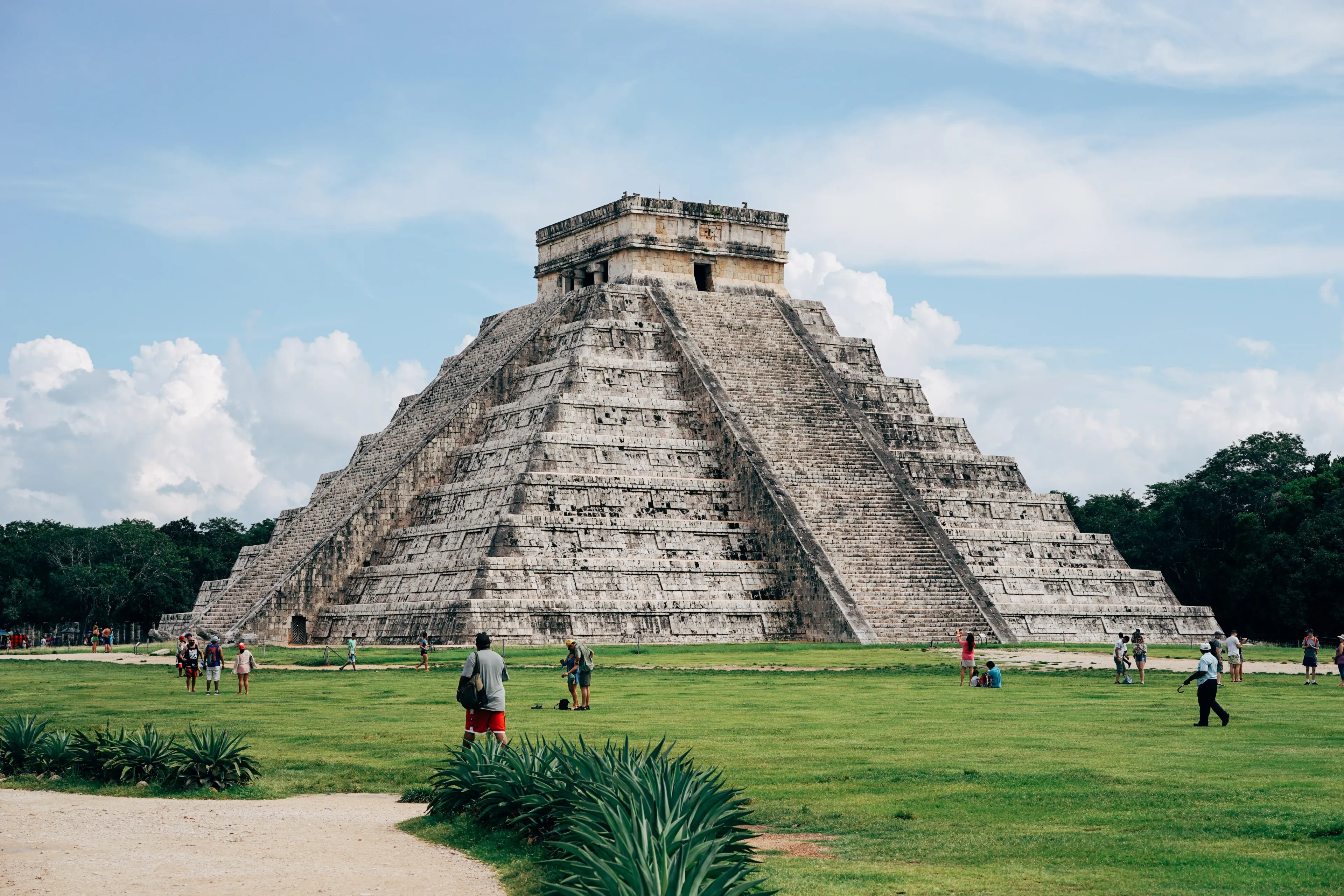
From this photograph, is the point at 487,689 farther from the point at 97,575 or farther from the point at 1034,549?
the point at 97,575

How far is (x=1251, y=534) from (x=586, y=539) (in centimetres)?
2901

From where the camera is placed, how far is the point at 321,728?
61.0 ft

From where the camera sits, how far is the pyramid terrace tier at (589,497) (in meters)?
38.3

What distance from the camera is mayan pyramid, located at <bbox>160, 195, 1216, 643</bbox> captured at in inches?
1473

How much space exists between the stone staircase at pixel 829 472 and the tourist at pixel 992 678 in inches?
449

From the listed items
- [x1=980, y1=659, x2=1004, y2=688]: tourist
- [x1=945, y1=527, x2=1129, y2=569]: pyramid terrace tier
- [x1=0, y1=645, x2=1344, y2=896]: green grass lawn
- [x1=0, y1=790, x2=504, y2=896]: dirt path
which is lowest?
[x1=0, y1=790, x2=504, y2=896]: dirt path

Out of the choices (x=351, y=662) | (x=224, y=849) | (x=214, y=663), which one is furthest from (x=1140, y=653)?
(x=224, y=849)

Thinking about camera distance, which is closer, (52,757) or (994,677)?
(52,757)

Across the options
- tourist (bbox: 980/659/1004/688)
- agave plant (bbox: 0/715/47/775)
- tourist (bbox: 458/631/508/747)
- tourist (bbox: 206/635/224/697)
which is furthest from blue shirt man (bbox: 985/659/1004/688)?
agave plant (bbox: 0/715/47/775)

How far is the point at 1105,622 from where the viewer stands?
135 feet

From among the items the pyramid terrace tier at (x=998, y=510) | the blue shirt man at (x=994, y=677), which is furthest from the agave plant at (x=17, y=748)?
the pyramid terrace tier at (x=998, y=510)

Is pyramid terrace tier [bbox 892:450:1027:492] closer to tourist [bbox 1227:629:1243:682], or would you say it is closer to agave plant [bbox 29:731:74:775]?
tourist [bbox 1227:629:1243:682]

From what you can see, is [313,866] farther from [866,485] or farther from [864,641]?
[866,485]

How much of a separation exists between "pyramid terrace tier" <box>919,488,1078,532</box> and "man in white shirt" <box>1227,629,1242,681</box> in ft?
47.5
